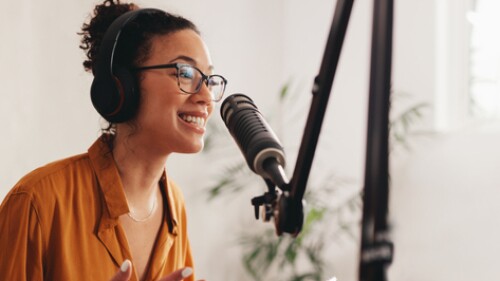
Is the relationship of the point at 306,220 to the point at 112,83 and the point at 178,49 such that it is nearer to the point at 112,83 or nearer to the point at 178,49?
the point at 178,49

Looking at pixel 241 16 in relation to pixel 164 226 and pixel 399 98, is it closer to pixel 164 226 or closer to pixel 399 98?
pixel 399 98

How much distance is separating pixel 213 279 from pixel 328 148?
934mm

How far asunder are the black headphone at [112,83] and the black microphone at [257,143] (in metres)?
0.61

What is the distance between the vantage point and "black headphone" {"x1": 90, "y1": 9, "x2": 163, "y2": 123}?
131 cm

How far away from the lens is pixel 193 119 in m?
1.40

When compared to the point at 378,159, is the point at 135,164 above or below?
below

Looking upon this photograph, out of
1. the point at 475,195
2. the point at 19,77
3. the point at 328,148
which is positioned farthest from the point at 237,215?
the point at 19,77

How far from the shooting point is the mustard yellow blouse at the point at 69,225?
3.94ft

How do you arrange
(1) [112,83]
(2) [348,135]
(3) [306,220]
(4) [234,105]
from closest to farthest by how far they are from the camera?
1. (4) [234,105]
2. (1) [112,83]
3. (3) [306,220]
4. (2) [348,135]

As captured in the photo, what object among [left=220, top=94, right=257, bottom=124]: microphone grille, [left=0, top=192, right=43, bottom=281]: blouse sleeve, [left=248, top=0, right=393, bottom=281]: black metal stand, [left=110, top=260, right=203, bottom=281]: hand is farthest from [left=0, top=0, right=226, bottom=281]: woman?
[left=248, top=0, right=393, bottom=281]: black metal stand

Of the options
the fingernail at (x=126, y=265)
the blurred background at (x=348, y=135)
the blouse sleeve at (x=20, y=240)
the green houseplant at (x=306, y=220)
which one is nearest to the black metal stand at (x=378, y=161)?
the fingernail at (x=126, y=265)

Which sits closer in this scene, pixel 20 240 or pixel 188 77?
pixel 20 240

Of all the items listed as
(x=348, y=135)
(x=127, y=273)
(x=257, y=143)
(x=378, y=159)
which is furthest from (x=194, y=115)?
(x=348, y=135)

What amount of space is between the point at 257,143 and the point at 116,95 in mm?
725
